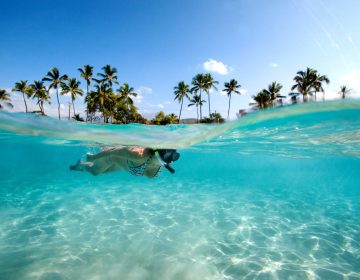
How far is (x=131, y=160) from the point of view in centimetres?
755

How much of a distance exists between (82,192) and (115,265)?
10.5 metres

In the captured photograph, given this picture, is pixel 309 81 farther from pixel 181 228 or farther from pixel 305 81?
pixel 181 228

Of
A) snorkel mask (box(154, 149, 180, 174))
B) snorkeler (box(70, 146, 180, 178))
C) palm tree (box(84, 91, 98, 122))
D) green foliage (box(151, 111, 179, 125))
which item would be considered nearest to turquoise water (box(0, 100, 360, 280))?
snorkeler (box(70, 146, 180, 178))

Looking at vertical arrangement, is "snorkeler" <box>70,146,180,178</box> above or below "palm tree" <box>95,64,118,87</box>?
below

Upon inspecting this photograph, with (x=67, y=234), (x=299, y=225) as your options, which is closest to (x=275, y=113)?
(x=299, y=225)

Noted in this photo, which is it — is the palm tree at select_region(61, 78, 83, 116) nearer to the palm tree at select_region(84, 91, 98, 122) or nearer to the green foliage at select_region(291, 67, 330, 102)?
the palm tree at select_region(84, 91, 98, 122)

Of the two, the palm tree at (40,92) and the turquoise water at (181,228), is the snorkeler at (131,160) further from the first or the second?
the palm tree at (40,92)

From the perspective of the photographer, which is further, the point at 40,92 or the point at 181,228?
the point at 40,92

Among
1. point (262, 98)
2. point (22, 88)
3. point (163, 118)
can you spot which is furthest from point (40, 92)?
point (262, 98)

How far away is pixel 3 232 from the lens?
8883mm

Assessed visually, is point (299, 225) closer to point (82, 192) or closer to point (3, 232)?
point (3, 232)

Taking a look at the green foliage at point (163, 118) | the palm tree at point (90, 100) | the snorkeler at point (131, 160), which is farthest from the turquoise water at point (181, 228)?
the green foliage at point (163, 118)

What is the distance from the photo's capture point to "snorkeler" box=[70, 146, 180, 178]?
726 centimetres

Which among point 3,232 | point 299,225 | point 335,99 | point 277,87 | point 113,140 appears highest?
point 277,87
